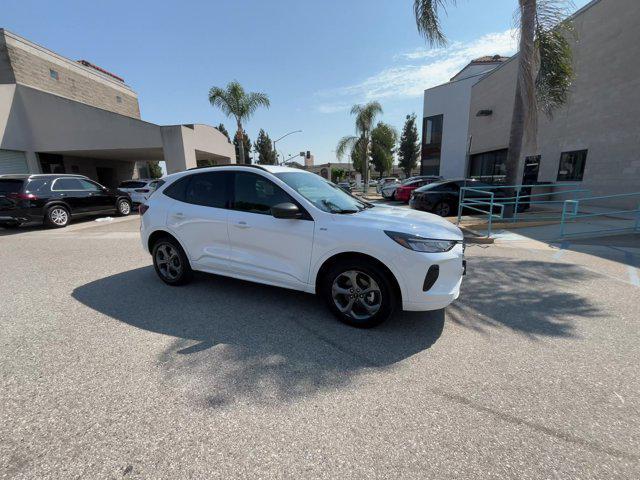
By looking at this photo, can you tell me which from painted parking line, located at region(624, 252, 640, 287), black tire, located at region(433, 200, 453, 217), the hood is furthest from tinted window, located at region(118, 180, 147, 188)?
painted parking line, located at region(624, 252, 640, 287)

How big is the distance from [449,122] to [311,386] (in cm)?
3077

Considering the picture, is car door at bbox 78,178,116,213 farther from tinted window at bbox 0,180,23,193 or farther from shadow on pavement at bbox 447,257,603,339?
shadow on pavement at bbox 447,257,603,339

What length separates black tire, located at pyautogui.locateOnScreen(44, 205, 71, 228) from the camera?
1017cm

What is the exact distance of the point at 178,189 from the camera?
14.9ft

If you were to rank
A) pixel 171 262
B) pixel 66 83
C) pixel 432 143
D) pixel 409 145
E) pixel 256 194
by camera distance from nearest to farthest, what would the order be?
pixel 256 194 < pixel 171 262 < pixel 66 83 < pixel 432 143 < pixel 409 145

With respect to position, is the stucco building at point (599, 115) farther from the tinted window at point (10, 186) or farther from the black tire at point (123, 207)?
the tinted window at point (10, 186)

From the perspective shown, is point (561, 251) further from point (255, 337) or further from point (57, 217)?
point (57, 217)

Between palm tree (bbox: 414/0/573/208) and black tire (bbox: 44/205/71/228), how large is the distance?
13498 mm

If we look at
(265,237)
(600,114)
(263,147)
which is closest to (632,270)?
(265,237)

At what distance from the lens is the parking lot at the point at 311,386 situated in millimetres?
1847

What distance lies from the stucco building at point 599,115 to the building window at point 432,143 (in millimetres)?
14940

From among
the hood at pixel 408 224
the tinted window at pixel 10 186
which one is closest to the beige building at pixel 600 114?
the hood at pixel 408 224

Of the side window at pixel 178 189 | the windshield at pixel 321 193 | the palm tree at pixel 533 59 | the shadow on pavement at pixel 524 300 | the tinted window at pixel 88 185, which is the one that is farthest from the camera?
the tinted window at pixel 88 185

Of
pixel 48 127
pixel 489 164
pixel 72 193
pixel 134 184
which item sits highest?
pixel 48 127
